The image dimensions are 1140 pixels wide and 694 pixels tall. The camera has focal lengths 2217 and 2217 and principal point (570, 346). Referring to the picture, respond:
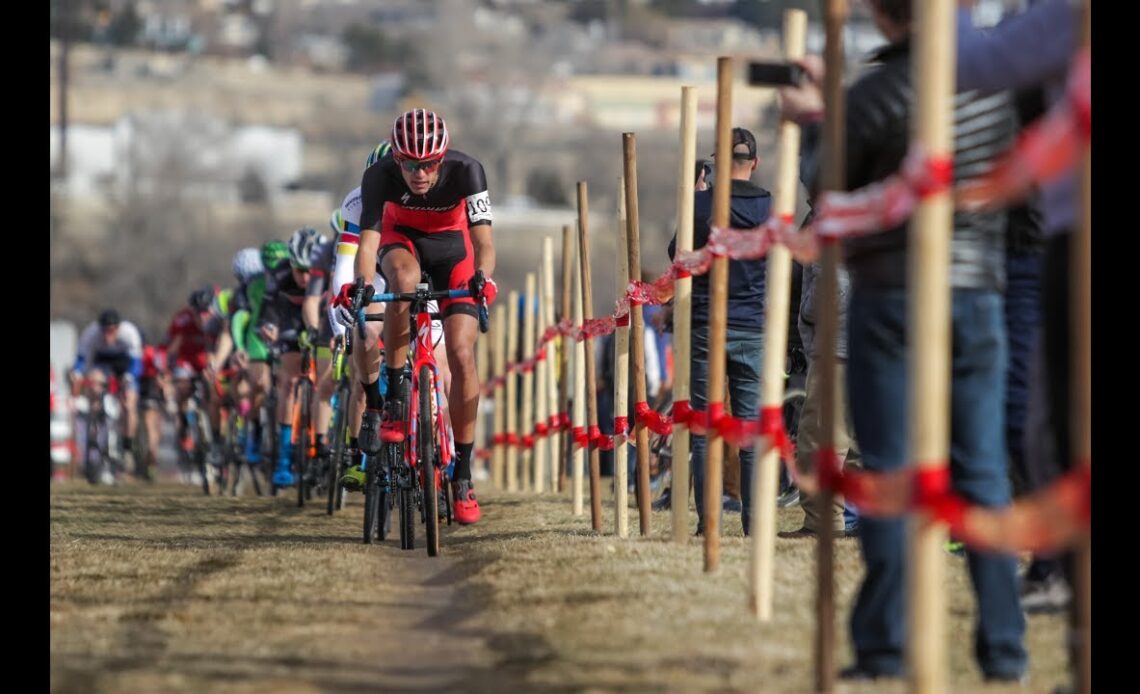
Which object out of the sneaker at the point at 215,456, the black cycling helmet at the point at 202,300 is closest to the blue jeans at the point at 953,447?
the sneaker at the point at 215,456

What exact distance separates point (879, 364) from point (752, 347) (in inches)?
223

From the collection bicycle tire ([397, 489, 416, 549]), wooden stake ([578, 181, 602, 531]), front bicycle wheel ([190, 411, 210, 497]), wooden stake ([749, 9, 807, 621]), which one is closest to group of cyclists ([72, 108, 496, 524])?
front bicycle wheel ([190, 411, 210, 497])

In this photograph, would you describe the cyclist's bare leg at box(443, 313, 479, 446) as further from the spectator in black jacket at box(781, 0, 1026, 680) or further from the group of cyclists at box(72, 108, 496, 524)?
the spectator in black jacket at box(781, 0, 1026, 680)

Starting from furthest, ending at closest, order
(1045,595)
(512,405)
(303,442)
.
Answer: (512,405) → (303,442) → (1045,595)

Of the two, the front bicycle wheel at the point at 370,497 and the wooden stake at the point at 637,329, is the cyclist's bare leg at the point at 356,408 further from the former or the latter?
the wooden stake at the point at 637,329

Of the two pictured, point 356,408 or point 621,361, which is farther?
point 356,408

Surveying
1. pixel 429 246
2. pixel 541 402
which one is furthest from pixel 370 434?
pixel 541 402

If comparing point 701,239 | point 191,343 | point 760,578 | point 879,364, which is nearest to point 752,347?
point 701,239

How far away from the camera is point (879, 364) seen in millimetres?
7250

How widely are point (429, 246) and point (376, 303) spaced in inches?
60.1

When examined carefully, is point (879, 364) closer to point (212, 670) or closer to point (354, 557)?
point (212, 670)

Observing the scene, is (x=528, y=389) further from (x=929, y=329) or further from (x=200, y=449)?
(x=929, y=329)

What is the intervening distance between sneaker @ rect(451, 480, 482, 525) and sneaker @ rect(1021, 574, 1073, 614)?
14.9 feet

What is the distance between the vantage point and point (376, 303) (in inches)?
571
